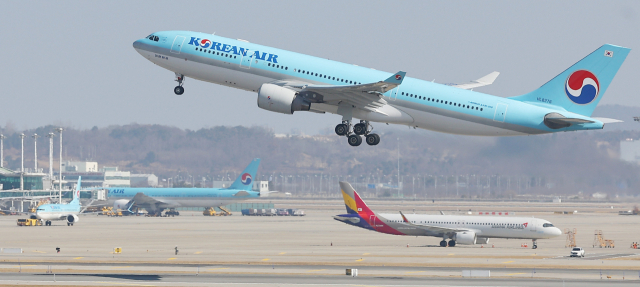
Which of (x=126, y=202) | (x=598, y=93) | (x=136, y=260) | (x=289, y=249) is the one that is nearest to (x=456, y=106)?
(x=598, y=93)

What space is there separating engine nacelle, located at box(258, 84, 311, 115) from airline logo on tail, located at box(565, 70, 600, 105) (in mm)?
17327

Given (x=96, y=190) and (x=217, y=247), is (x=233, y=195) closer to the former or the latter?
(x=96, y=190)

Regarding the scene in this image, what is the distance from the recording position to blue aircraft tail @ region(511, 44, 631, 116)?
163ft

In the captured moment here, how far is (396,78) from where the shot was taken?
4453cm

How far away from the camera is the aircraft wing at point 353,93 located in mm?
46094

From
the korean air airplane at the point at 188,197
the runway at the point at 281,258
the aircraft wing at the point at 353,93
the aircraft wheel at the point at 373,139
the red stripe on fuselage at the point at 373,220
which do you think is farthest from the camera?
the korean air airplane at the point at 188,197

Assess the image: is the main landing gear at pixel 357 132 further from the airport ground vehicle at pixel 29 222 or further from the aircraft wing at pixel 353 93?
the airport ground vehicle at pixel 29 222

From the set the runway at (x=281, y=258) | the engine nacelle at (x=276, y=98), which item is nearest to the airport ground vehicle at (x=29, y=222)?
the runway at (x=281, y=258)

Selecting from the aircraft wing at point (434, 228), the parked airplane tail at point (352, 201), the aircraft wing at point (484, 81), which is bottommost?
the aircraft wing at point (434, 228)

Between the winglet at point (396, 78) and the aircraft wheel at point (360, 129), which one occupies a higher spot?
the winglet at point (396, 78)

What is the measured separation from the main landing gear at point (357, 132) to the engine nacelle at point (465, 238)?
37.4 meters

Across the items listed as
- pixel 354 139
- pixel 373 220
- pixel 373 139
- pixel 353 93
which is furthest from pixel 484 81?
pixel 373 220

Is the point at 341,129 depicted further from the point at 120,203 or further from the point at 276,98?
the point at 120,203

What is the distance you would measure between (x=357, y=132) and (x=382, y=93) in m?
3.27
